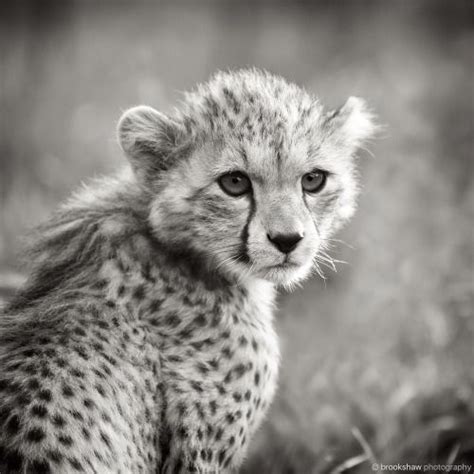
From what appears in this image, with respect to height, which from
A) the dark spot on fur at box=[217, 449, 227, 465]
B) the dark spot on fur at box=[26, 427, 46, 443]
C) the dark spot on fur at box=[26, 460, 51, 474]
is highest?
the dark spot on fur at box=[26, 427, 46, 443]

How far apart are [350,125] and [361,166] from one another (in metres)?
2.10

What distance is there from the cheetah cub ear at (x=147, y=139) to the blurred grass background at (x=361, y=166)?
2.27ft

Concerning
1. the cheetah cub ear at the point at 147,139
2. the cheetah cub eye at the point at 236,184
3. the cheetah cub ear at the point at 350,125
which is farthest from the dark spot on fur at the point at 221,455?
the cheetah cub ear at the point at 350,125

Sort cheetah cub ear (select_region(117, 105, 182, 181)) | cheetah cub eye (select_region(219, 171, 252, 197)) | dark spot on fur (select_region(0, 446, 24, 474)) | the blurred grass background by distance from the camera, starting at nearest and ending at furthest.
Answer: dark spot on fur (select_region(0, 446, 24, 474)), cheetah cub eye (select_region(219, 171, 252, 197)), cheetah cub ear (select_region(117, 105, 182, 181)), the blurred grass background

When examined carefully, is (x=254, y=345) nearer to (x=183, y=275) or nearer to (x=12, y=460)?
(x=183, y=275)

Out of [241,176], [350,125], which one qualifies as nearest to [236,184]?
[241,176]

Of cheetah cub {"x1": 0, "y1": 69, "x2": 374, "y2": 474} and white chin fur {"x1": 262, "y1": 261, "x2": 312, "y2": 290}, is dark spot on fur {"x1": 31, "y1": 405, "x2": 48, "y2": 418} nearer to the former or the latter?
cheetah cub {"x1": 0, "y1": 69, "x2": 374, "y2": 474}

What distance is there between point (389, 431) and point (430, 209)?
193 cm

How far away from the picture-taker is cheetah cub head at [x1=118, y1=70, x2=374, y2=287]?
9.59 feet

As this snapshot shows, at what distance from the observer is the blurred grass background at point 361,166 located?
3.97m

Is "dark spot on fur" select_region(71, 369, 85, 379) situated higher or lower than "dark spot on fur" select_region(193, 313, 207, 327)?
lower

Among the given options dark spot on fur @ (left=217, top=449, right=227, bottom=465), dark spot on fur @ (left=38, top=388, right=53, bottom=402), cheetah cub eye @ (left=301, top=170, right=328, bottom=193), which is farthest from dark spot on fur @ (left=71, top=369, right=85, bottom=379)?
cheetah cub eye @ (left=301, top=170, right=328, bottom=193)

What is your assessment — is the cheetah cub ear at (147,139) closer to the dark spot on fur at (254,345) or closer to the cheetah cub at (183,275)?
the cheetah cub at (183,275)

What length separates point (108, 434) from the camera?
2588 mm
